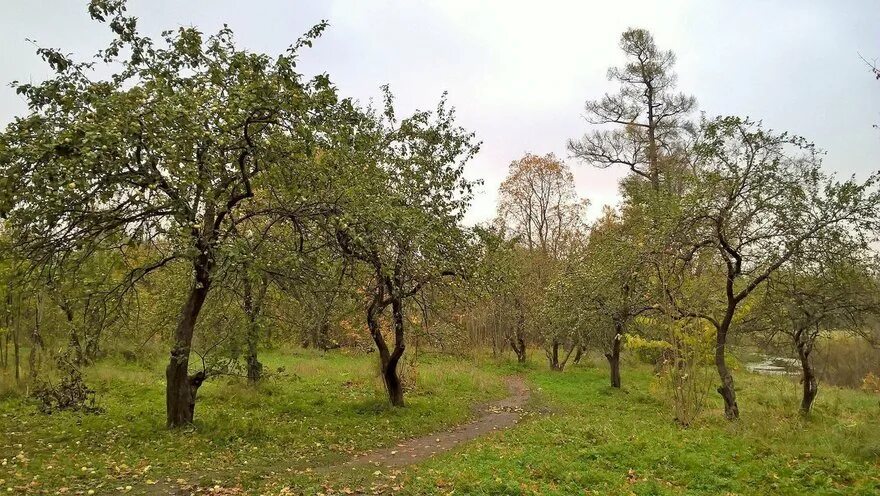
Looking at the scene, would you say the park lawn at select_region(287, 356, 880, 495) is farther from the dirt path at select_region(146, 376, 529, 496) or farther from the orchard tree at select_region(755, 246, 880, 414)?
the orchard tree at select_region(755, 246, 880, 414)

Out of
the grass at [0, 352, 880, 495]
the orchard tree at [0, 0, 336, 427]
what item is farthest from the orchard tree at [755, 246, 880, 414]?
the orchard tree at [0, 0, 336, 427]

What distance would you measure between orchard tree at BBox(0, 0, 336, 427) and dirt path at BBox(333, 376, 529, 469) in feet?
13.2

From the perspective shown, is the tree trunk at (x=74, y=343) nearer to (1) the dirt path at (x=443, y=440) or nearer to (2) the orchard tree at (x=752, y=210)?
(1) the dirt path at (x=443, y=440)

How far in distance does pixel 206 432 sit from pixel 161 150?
5.82m

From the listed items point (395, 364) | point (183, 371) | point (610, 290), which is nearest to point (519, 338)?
point (610, 290)

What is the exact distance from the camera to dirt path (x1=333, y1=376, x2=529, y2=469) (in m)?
10.5

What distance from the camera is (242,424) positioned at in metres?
12.0

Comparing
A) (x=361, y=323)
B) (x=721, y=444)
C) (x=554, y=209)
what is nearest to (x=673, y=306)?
(x=721, y=444)

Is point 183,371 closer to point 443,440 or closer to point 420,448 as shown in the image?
point 420,448

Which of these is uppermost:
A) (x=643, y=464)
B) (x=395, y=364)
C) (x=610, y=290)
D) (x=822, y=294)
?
(x=610, y=290)

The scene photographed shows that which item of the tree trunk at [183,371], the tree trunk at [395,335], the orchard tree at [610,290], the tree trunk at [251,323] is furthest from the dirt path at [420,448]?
the orchard tree at [610,290]

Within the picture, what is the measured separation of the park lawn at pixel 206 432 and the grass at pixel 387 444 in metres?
0.04

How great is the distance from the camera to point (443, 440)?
1285 cm

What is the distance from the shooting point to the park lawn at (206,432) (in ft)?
27.2
